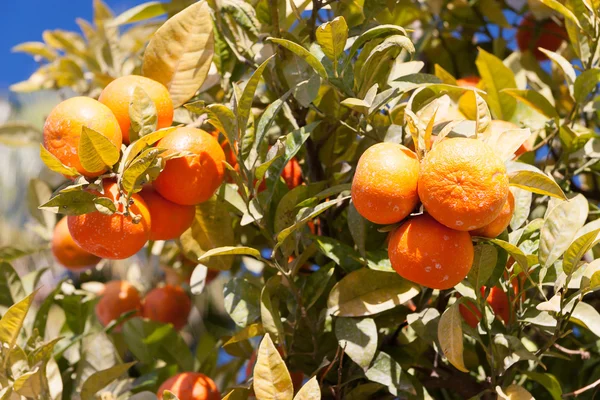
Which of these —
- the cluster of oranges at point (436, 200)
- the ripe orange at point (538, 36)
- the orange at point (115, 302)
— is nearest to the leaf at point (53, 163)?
the cluster of oranges at point (436, 200)

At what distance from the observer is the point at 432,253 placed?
0.78 meters

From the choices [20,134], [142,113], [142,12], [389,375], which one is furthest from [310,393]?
[20,134]

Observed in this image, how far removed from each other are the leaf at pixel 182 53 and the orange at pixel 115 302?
63 centimetres

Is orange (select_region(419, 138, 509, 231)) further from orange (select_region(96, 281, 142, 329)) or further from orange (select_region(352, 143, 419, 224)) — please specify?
orange (select_region(96, 281, 142, 329))

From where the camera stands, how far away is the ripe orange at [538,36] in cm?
153

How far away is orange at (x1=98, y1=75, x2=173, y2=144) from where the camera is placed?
932mm

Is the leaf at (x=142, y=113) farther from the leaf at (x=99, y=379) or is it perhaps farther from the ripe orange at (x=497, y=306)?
the ripe orange at (x=497, y=306)

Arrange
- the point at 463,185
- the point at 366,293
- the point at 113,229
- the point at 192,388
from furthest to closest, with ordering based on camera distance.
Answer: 1. the point at 192,388
2. the point at 366,293
3. the point at 113,229
4. the point at 463,185

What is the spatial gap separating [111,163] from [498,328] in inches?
22.0

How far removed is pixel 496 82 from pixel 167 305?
81cm

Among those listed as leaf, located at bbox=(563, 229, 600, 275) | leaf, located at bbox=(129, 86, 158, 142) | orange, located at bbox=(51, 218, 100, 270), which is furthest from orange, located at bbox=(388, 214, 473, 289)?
orange, located at bbox=(51, 218, 100, 270)

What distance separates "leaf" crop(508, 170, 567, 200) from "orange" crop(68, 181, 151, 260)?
0.45 m

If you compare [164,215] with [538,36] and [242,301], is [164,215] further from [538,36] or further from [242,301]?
[538,36]

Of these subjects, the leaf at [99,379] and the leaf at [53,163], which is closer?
the leaf at [53,163]
